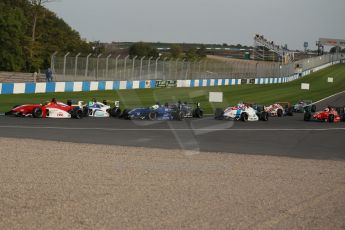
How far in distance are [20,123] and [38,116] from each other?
2062 mm

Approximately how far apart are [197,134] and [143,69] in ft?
96.3

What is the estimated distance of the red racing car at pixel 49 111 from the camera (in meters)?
21.7

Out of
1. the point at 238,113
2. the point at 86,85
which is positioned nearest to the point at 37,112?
the point at 238,113

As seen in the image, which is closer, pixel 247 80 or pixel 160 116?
pixel 160 116

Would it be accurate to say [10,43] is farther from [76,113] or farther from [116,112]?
[76,113]

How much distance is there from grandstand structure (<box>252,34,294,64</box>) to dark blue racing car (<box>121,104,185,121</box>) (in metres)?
88.3

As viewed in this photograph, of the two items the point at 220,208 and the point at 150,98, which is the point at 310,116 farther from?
the point at 220,208

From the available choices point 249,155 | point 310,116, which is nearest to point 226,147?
point 249,155

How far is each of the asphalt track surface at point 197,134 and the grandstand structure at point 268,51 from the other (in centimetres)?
8889

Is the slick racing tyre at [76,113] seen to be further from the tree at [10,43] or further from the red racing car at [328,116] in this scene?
the tree at [10,43]

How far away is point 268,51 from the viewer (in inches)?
4921

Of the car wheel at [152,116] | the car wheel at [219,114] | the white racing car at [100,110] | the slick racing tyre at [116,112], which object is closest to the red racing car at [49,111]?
the white racing car at [100,110]

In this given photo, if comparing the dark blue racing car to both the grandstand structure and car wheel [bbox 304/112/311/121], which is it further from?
the grandstand structure

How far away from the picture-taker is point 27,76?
1769 inches
